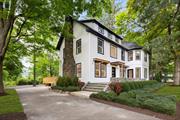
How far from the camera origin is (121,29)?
34.6 m

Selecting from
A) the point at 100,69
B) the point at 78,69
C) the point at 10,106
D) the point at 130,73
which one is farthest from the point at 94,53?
the point at 130,73

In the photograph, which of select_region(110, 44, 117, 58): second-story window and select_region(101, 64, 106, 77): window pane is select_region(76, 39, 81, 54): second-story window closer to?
select_region(101, 64, 106, 77): window pane

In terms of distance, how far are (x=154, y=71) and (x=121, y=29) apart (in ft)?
36.1

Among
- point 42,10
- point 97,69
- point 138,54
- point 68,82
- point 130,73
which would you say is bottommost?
point 68,82

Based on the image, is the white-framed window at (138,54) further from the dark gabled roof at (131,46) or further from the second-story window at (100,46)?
the second-story window at (100,46)

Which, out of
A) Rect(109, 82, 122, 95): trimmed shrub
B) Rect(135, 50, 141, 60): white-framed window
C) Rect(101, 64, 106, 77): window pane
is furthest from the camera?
Rect(135, 50, 141, 60): white-framed window

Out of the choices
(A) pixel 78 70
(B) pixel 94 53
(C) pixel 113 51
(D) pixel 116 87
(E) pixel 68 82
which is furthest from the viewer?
(C) pixel 113 51

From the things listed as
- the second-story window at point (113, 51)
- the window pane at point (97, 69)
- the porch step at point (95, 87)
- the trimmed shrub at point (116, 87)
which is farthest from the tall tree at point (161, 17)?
the porch step at point (95, 87)

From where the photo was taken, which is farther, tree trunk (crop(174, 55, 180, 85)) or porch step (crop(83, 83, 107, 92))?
tree trunk (crop(174, 55, 180, 85))

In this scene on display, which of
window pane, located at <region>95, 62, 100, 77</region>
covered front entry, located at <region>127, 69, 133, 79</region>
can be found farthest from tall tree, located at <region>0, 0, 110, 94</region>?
covered front entry, located at <region>127, 69, 133, 79</region>

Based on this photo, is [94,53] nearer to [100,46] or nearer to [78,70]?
[100,46]

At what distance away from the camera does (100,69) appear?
74.9ft

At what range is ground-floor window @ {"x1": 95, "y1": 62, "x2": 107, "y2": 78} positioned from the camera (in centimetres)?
2210

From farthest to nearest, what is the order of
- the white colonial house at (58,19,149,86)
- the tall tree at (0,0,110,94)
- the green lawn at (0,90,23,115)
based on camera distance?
the white colonial house at (58,19,149,86)
the tall tree at (0,0,110,94)
the green lawn at (0,90,23,115)
